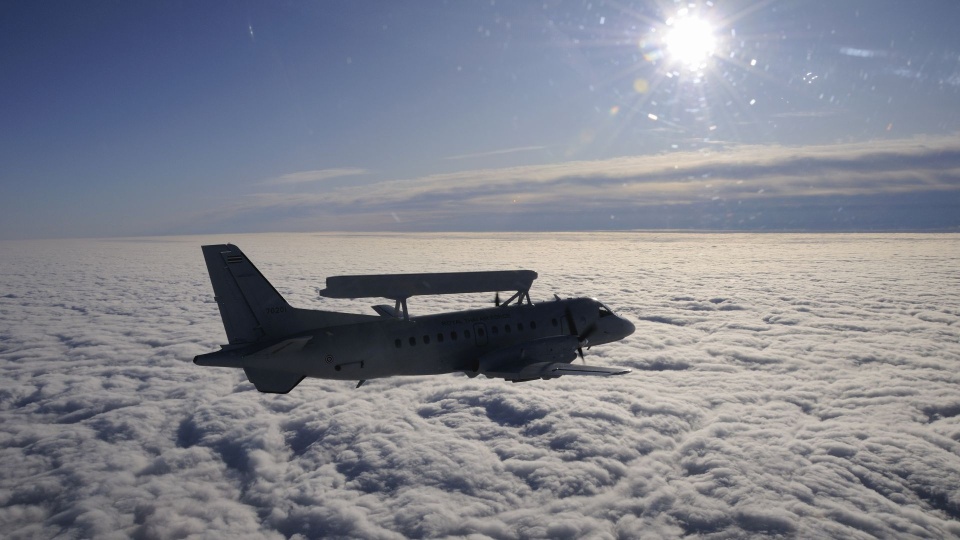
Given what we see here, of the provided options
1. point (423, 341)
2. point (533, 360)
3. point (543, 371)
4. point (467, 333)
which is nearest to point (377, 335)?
point (423, 341)

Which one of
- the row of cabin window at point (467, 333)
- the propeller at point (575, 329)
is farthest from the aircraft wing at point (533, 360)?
the propeller at point (575, 329)

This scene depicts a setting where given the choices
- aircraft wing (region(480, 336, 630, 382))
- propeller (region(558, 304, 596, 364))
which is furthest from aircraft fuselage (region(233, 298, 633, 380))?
aircraft wing (region(480, 336, 630, 382))

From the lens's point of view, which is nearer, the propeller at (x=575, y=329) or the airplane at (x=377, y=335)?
the airplane at (x=377, y=335)

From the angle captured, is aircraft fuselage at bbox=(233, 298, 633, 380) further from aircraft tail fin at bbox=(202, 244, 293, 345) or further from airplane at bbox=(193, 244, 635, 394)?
aircraft tail fin at bbox=(202, 244, 293, 345)

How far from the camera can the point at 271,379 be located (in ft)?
66.5

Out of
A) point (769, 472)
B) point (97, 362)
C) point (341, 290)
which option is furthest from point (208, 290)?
point (769, 472)

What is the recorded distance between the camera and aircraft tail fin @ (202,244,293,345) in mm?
19984

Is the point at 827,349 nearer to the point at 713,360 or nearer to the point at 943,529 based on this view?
the point at 713,360

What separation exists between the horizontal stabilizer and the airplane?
0.04 meters

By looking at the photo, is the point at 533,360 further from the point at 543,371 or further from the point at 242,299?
the point at 242,299

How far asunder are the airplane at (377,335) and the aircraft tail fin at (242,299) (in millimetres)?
42

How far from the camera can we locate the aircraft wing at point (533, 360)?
71.3 feet

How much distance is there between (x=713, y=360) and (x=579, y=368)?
888 inches

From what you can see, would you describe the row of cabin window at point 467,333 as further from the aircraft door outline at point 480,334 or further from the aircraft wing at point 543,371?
the aircraft wing at point 543,371
